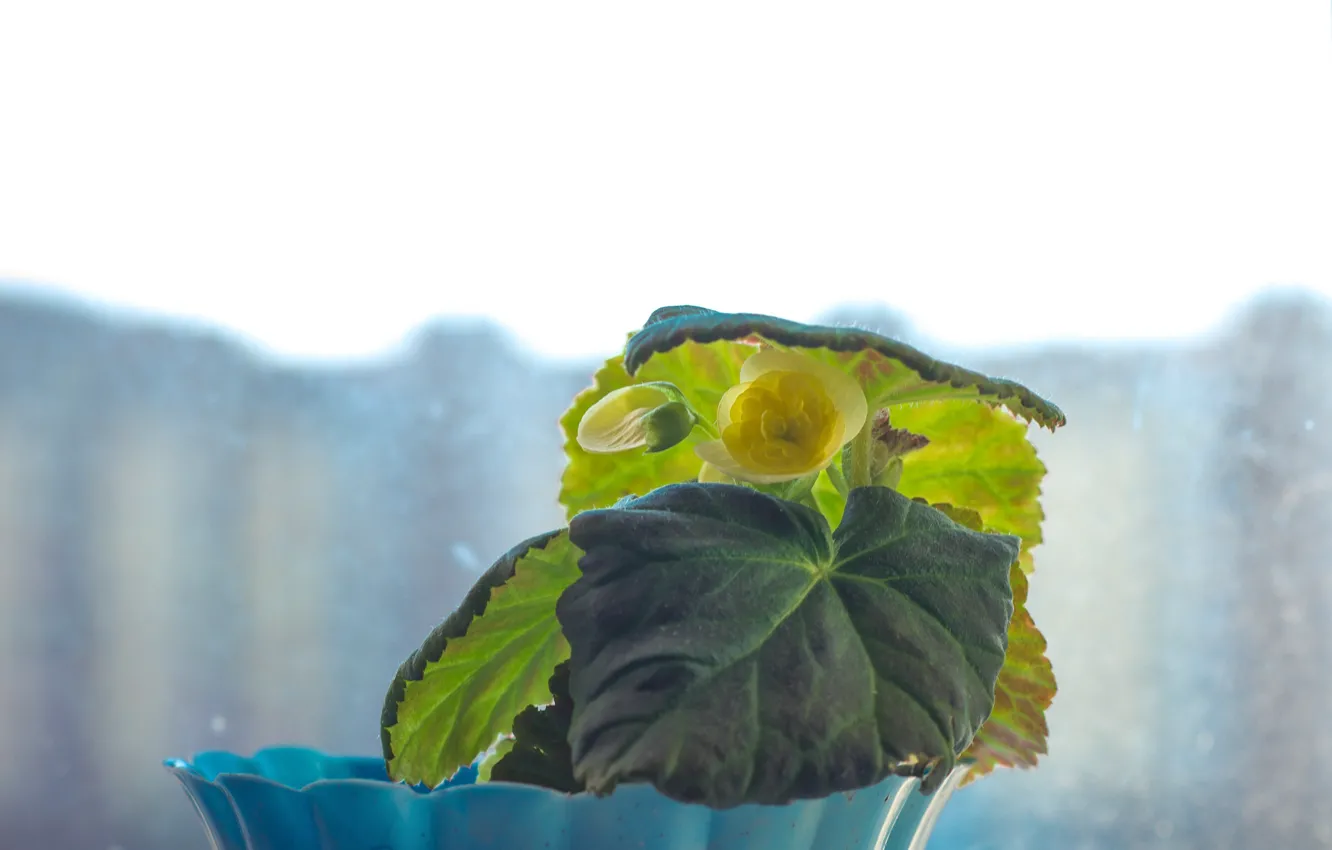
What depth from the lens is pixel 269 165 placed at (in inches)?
47.2

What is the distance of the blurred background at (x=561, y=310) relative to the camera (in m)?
1.11

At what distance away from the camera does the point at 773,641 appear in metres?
0.30

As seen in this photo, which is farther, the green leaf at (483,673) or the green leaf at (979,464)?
the green leaf at (979,464)

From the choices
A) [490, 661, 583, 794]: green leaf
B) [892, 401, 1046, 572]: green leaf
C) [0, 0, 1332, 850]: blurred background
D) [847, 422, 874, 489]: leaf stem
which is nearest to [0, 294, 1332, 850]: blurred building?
[0, 0, 1332, 850]: blurred background

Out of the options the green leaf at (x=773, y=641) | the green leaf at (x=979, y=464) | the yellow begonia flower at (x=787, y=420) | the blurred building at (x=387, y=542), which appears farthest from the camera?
the blurred building at (x=387, y=542)

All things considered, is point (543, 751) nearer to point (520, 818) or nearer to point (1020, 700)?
point (520, 818)

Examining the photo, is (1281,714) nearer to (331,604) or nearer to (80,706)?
(331,604)

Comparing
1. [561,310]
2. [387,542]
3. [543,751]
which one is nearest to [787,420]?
Result: [543,751]

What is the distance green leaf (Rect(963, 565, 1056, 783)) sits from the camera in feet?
1.46

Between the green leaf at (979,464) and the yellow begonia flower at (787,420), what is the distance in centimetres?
14

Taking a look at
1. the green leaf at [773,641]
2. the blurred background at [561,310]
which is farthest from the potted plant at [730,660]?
the blurred background at [561,310]

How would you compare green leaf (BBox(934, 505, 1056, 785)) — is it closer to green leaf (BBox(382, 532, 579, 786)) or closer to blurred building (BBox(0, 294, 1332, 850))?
green leaf (BBox(382, 532, 579, 786))

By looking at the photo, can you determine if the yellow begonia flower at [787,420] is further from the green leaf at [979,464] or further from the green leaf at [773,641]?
the green leaf at [979,464]

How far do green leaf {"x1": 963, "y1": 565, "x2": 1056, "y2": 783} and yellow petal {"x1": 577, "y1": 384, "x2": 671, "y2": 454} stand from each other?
170mm
